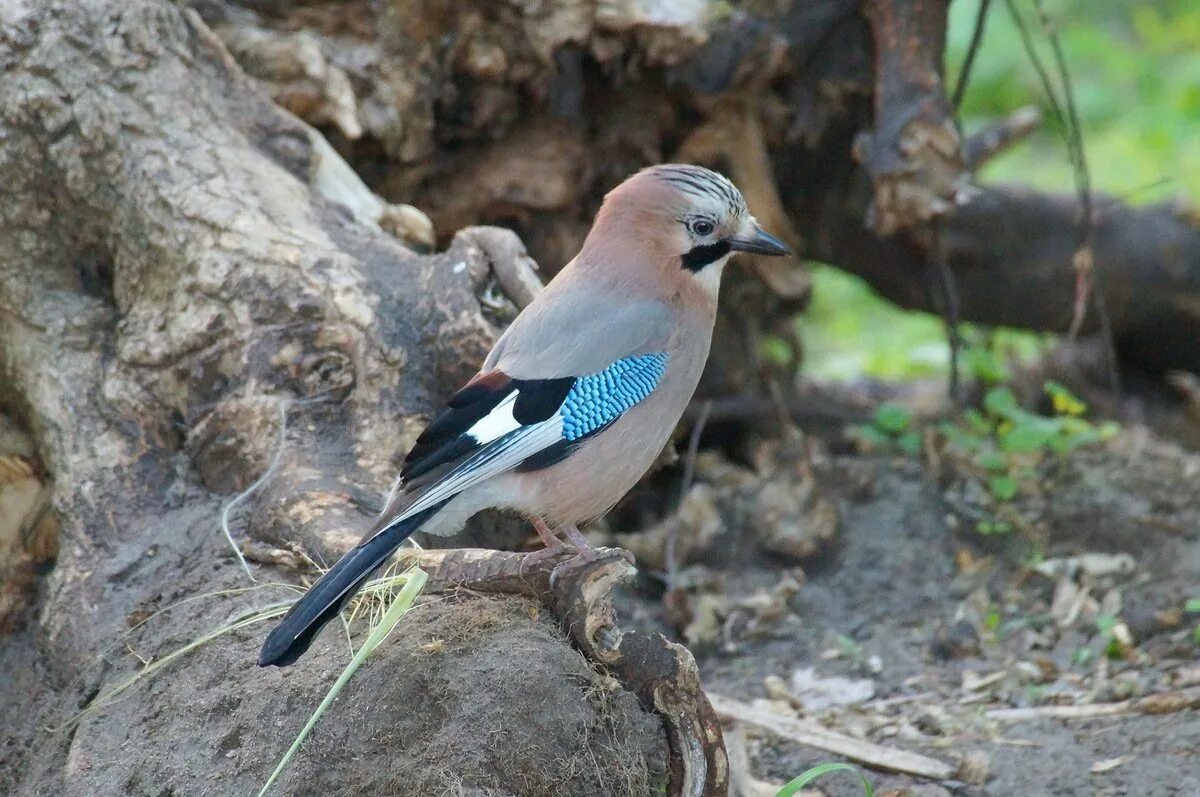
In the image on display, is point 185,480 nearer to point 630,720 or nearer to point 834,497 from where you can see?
point 630,720

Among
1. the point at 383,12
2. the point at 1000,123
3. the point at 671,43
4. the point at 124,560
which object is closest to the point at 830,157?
the point at 1000,123

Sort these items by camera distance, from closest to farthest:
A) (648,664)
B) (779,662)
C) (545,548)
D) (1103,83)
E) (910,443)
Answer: (648,664), (545,548), (779,662), (910,443), (1103,83)

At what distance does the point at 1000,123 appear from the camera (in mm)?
5566

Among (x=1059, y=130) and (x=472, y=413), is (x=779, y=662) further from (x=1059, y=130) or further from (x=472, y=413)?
(x=1059, y=130)

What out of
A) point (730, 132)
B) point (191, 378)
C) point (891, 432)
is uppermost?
point (191, 378)

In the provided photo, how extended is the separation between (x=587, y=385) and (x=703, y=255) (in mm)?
568

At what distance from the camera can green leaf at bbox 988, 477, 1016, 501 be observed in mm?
5039

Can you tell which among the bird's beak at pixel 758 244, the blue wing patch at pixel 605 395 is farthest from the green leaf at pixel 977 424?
the blue wing patch at pixel 605 395

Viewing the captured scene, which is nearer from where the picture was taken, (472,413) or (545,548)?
(472,413)

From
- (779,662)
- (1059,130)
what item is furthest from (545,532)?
(1059,130)

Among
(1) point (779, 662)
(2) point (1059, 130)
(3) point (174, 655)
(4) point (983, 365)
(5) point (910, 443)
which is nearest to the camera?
(3) point (174, 655)

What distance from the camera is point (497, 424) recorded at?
3.34m

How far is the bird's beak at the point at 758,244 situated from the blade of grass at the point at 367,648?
130 centimetres

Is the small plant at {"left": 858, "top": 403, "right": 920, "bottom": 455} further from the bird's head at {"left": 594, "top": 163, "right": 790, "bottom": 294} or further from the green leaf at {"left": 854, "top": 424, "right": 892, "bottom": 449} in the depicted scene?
the bird's head at {"left": 594, "top": 163, "right": 790, "bottom": 294}
